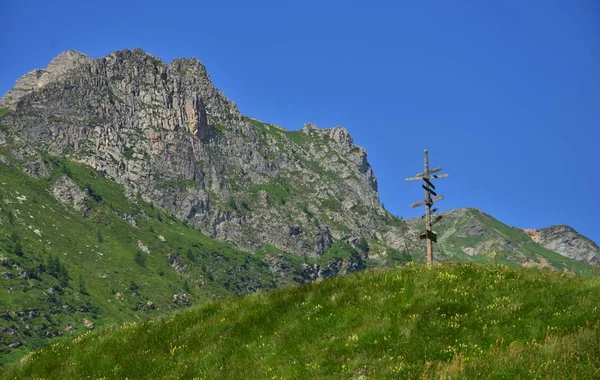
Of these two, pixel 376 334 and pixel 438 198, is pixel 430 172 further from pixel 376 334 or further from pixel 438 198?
pixel 376 334

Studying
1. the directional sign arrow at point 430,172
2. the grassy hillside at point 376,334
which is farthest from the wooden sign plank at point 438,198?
the grassy hillside at point 376,334

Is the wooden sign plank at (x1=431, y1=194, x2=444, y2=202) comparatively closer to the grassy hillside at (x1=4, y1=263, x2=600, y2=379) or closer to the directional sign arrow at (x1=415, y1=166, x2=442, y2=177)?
the directional sign arrow at (x1=415, y1=166, x2=442, y2=177)

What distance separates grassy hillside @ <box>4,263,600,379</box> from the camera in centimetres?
1580

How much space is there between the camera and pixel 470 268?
2269 cm

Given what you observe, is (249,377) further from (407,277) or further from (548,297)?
(548,297)

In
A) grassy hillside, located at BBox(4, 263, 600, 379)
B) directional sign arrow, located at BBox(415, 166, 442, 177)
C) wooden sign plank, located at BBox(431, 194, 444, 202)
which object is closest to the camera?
grassy hillside, located at BBox(4, 263, 600, 379)

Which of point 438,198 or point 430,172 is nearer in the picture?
point 430,172

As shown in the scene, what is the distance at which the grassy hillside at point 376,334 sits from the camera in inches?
622

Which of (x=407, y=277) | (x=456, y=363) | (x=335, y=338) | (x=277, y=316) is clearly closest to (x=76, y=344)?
→ (x=277, y=316)

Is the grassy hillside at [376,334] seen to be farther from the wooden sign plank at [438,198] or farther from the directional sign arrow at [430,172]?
the wooden sign plank at [438,198]

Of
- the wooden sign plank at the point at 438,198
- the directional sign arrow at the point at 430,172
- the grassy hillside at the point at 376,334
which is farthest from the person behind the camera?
the wooden sign plank at the point at 438,198

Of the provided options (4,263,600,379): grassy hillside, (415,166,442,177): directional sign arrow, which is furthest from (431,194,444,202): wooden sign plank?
(4,263,600,379): grassy hillside

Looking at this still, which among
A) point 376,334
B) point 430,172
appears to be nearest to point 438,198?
point 430,172

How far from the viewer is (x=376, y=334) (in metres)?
18.5
